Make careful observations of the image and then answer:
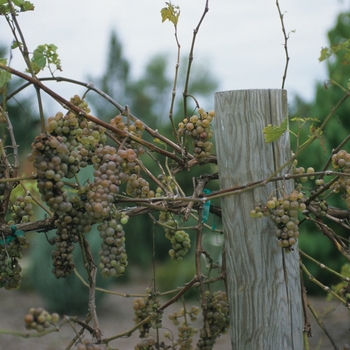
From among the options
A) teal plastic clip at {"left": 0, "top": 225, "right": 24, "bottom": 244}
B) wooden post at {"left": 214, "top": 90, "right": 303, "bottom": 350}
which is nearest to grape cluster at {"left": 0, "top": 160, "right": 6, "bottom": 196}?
teal plastic clip at {"left": 0, "top": 225, "right": 24, "bottom": 244}

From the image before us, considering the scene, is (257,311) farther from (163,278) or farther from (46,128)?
(163,278)

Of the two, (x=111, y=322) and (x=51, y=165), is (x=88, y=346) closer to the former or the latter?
(x=51, y=165)

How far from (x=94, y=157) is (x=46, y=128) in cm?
12

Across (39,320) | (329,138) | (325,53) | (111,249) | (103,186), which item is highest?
(329,138)

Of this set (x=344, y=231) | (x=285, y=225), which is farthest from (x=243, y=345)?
(x=344, y=231)

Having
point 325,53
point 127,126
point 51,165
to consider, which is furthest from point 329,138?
point 51,165

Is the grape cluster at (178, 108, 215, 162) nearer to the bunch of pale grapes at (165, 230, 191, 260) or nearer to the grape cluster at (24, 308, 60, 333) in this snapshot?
the bunch of pale grapes at (165, 230, 191, 260)

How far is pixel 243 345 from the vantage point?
1.28 metres

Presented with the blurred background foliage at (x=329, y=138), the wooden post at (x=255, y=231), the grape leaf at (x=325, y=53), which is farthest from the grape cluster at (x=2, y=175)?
the blurred background foliage at (x=329, y=138)

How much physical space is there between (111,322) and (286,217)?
16.9 feet

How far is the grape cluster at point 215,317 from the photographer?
4.52ft

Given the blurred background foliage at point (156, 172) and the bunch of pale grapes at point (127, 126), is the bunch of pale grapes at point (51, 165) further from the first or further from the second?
the blurred background foliage at point (156, 172)

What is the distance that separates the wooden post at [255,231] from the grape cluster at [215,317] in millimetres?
109

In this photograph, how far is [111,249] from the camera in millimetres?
1047
